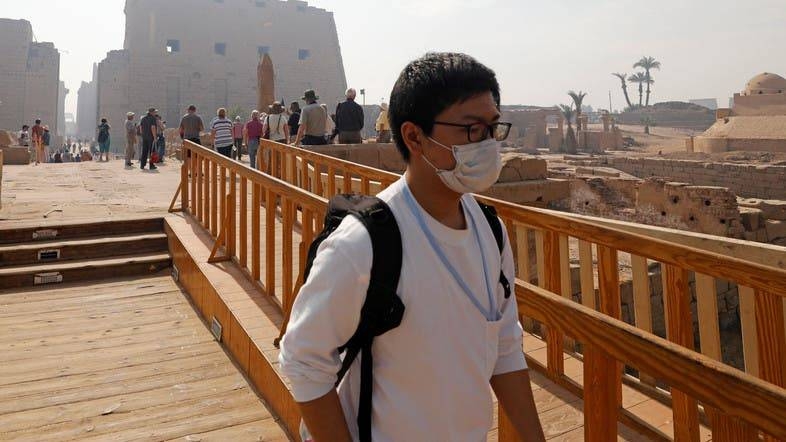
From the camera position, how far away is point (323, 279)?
1.25 meters

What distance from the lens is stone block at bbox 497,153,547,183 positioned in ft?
29.4

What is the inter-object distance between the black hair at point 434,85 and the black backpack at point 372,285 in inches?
9.2

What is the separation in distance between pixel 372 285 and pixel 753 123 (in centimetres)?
4004

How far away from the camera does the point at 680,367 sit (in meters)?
1.41

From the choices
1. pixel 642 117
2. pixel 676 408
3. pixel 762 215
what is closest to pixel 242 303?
pixel 676 408

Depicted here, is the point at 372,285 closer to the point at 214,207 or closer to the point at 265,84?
the point at 214,207

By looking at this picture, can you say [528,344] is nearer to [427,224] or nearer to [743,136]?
[427,224]

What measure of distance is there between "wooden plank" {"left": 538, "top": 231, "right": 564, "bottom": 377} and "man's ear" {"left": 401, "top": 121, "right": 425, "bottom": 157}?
2082 mm

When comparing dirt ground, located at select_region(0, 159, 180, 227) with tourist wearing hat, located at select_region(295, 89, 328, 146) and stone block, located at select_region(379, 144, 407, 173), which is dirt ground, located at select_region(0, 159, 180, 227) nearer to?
tourist wearing hat, located at select_region(295, 89, 328, 146)

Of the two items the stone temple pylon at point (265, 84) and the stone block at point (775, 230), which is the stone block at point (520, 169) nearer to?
the stone block at point (775, 230)

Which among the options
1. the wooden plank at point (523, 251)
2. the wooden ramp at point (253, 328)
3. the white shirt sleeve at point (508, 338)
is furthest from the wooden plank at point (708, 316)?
the white shirt sleeve at point (508, 338)

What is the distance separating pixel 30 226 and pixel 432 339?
647 centimetres

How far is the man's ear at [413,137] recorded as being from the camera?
1420 millimetres

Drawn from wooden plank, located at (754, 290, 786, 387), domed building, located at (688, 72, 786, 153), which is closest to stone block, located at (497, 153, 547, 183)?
wooden plank, located at (754, 290, 786, 387)
